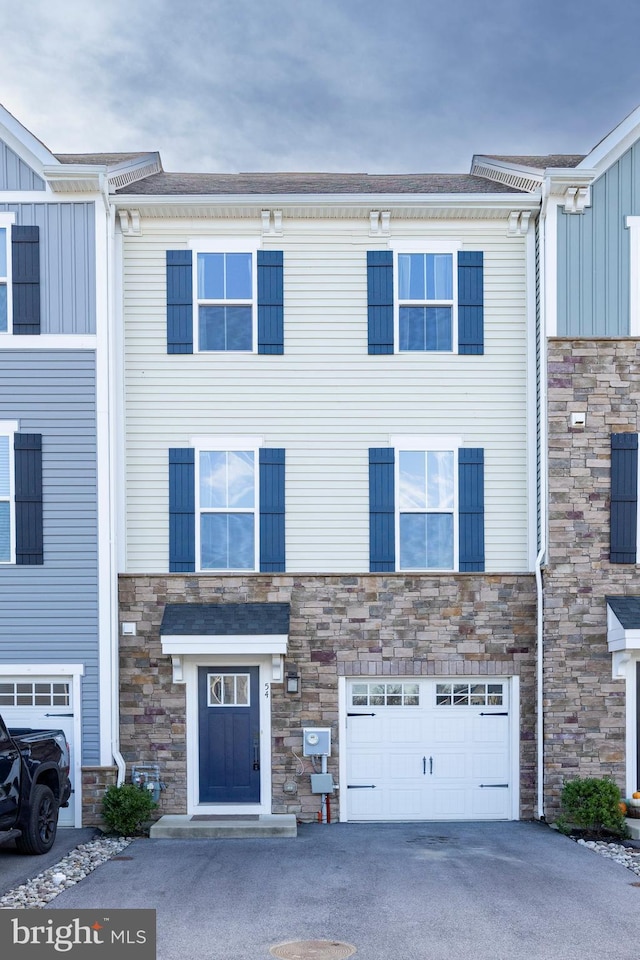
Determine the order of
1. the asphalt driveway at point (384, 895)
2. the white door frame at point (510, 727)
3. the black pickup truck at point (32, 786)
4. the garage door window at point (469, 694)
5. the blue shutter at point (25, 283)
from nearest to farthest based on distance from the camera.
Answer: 1. the asphalt driveway at point (384, 895)
2. the black pickup truck at point (32, 786)
3. the blue shutter at point (25, 283)
4. the white door frame at point (510, 727)
5. the garage door window at point (469, 694)

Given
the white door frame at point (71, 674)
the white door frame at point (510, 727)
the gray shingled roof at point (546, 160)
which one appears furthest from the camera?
the gray shingled roof at point (546, 160)

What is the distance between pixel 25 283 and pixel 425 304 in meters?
5.39

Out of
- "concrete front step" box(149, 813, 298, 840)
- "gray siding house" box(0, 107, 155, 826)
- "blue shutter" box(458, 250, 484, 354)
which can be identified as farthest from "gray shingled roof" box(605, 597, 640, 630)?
"gray siding house" box(0, 107, 155, 826)

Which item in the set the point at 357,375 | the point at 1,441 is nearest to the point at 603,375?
the point at 357,375

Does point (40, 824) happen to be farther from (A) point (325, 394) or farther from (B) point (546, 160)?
(B) point (546, 160)

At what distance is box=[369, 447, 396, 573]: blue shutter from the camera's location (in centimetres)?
1324

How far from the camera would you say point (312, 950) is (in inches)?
298

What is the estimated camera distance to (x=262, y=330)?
13.4 m

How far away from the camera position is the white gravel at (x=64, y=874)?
8.69m

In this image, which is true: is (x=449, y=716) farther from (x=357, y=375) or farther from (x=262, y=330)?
(x=262, y=330)

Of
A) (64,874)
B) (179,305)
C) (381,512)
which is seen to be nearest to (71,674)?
(64,874)

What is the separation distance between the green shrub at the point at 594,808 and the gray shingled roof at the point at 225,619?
13.7ft

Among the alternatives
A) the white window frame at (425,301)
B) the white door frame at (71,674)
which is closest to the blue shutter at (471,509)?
the white window frame at (425,301)

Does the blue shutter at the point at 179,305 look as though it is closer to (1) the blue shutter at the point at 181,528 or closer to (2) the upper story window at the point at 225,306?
(2) the upper story window at the point at 225,306
